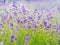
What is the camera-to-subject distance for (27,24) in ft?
9.29

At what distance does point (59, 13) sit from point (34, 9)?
13.0 inches

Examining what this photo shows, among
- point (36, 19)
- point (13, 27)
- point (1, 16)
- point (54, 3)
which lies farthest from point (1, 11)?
point (54, 3)

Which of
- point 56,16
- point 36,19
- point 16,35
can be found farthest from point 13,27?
point 56,16

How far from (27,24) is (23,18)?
0.09 meters

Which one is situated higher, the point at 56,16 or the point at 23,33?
the point at 56,16

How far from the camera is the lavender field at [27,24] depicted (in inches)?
110

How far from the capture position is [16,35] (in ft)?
9.18

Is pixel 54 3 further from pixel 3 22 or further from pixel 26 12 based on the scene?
pixel 3 22

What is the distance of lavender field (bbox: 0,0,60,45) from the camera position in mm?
2801

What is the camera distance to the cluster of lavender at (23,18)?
2.81m

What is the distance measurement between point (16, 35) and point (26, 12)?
1.05ft

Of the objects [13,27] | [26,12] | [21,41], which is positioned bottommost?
[21,41]

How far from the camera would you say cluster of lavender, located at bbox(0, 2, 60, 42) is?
2.81 meters

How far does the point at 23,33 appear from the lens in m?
2.82
